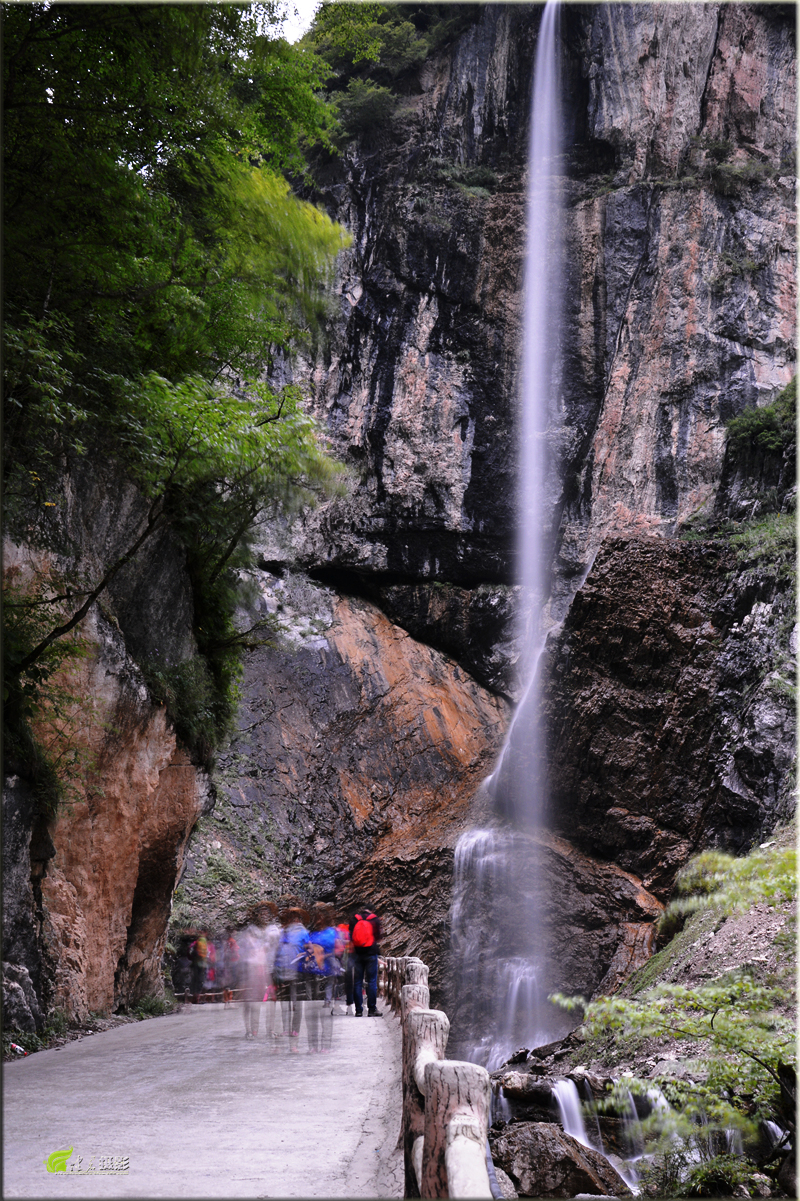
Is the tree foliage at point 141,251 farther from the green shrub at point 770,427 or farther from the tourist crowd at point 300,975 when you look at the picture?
the green shrub at point 770,427

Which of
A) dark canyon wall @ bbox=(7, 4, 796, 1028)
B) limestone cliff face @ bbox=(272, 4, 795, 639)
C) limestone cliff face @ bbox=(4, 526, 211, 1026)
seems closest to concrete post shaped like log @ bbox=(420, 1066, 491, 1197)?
limestone cliff face @ bbox=(4, 526, 211, 1026)

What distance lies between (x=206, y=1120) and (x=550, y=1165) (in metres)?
4.15

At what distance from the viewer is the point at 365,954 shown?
33.7ft

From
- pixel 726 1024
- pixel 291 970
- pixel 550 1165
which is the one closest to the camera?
pixel 726 1024

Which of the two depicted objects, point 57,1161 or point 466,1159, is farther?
point 57,1161

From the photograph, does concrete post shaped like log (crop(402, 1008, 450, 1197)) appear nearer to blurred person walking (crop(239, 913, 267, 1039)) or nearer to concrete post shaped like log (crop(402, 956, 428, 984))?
concrete post shaped like log (crop(402, 956, 428, 984))

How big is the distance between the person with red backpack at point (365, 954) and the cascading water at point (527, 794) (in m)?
9.02

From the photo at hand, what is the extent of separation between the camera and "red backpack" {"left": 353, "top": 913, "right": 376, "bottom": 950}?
9680 mm

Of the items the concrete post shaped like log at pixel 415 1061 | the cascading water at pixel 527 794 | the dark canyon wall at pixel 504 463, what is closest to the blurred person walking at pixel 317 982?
the concrete post shaped like log at pixel 415 1061

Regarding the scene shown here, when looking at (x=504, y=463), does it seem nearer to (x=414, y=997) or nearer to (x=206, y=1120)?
(x=414, y=997)

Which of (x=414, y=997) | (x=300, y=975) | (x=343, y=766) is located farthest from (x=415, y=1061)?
(x=343, y=766)

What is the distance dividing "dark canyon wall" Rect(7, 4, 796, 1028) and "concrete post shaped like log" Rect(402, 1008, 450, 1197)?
17847 mm

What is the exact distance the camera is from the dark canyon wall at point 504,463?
22.6 m

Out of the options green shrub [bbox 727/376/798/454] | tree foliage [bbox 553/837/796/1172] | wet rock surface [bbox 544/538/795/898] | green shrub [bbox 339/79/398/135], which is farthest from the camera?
green shrub [bbox 339/79/398/135]
